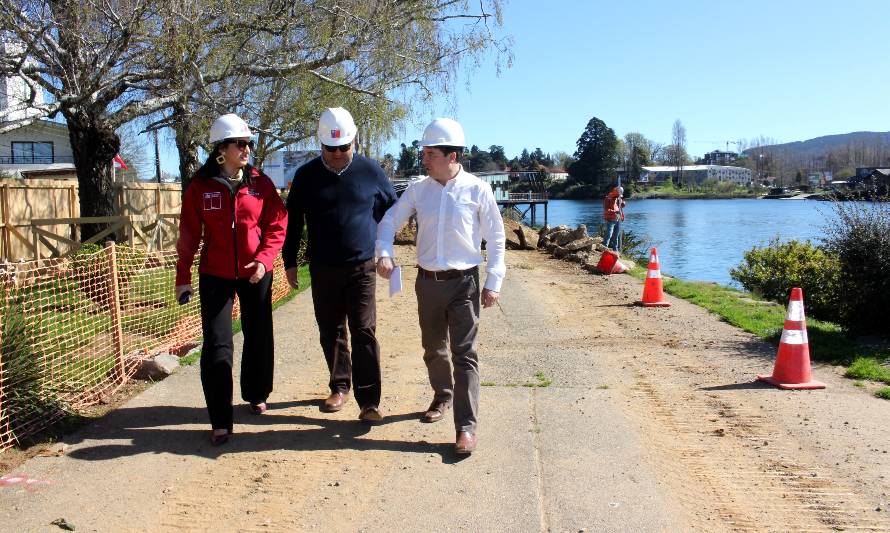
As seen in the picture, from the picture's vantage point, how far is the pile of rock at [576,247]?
58.8 feet

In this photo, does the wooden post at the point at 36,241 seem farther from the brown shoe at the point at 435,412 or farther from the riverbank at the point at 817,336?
the brown shoe at the point at 435,412

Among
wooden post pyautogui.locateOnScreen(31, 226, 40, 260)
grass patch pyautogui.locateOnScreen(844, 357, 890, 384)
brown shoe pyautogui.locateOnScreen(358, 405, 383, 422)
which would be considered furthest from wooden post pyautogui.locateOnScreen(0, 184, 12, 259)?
grass patch pyautogui.locateOnScreen(844, 357, 890, 384)

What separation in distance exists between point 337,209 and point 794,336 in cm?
402

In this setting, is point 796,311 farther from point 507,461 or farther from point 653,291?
point 653,291

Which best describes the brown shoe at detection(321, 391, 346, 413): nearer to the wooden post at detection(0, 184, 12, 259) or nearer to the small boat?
the wooden post at detection(0, 184, 12, 259)

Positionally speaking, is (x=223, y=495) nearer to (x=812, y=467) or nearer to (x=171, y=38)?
(x=812, y=467)

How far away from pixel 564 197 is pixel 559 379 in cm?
12958

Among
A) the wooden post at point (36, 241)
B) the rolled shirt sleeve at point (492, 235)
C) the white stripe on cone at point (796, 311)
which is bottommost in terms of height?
the white stripe on cone at point (796, 311)

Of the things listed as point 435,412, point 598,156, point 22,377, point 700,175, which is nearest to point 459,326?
point 435,412

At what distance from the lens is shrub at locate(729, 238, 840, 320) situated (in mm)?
12062

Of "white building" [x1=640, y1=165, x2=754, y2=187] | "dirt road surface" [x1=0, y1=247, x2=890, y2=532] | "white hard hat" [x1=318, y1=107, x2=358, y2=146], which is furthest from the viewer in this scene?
"white building" [x1=640, y1=165, x2=754, y2=187]

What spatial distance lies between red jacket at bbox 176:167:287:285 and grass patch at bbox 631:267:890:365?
5709 millimetres

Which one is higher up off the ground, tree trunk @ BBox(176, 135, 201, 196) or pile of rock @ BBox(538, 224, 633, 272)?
tree trunk @ BBox(176, 135, 201, 196)

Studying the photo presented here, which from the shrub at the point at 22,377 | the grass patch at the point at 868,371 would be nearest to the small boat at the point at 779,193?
the grass patch at the point at 868,371
